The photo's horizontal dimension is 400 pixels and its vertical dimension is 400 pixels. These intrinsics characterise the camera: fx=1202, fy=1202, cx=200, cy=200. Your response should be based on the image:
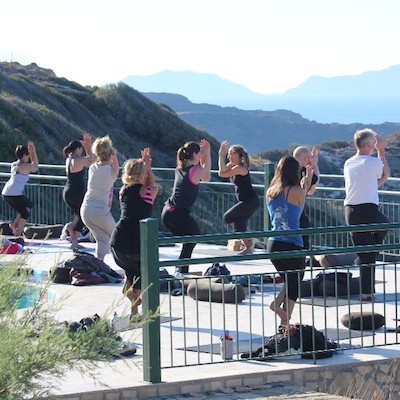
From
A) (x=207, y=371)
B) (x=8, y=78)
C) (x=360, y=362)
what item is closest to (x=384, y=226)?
(x=360, y=362)

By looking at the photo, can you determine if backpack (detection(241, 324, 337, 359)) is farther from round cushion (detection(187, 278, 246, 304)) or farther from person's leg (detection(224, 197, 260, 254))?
person's leg (detection(224, 197, 260, 254))

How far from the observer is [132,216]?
1193 centimetres

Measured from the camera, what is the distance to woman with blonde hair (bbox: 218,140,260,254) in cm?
1598

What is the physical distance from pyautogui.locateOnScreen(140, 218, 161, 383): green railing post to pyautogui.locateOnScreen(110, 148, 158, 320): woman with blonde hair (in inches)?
91.5

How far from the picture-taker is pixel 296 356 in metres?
10.1

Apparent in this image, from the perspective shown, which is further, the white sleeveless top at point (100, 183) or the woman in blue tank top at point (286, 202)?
the white sleeveless top at point (100, 183)

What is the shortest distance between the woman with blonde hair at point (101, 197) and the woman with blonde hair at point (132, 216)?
9.02 feet

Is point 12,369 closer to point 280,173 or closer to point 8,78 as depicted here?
point 280,173

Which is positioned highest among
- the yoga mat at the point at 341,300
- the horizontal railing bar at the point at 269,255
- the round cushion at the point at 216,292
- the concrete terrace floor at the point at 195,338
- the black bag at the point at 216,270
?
the horizontal railing bar at the point at 269,255

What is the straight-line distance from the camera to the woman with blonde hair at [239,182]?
52.4ft

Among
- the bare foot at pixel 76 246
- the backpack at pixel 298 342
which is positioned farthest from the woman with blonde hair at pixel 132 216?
the bare foot at pixel 76 246

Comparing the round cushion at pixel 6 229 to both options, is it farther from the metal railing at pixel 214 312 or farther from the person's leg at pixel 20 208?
the metal railing at pixel 214 312

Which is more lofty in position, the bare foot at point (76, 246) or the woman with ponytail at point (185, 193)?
the woman with ponytail at point (185, 193)

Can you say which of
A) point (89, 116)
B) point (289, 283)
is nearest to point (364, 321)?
point (289, 283)
